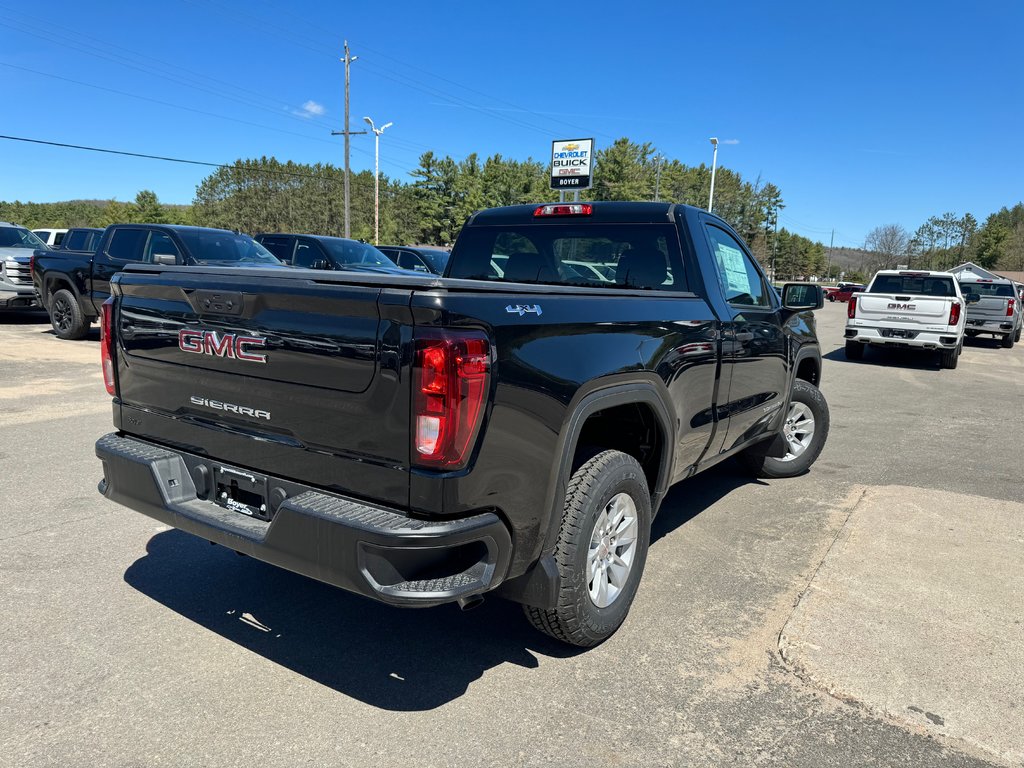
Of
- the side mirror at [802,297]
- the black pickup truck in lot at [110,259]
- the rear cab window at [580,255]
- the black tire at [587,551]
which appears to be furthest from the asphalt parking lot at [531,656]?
the black pickup truck in lot at [110,259]

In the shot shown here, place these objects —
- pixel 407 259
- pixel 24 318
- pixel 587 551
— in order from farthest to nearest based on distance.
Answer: pixel 407 259 < pixel 24 318 < pixel 587 551

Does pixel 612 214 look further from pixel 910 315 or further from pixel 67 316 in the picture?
pixel 910 315

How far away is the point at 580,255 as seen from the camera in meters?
4.38

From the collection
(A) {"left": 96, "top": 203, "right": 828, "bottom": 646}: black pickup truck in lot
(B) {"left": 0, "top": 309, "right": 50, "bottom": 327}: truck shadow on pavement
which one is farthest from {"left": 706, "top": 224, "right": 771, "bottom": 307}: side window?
(B) {"left": 0, "top": 309, "right": 50, "bottom": 327}: truck shadow on pavement

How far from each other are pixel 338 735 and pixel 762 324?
11.4 ft

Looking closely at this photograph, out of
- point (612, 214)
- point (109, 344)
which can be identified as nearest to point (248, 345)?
point (109, 344)

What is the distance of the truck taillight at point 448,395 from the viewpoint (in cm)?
231

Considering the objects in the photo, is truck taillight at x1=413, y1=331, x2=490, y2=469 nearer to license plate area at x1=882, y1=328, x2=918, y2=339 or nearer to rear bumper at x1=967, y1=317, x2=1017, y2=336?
license plate area at x1=882, y1=328, x2=918, y2=339

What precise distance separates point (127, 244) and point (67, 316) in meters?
1.94

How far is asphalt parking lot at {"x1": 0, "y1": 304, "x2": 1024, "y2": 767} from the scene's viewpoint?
8.45 ft

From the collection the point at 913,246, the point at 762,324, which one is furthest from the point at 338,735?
the point at 913,246

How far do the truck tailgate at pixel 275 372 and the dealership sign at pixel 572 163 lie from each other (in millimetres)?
30957

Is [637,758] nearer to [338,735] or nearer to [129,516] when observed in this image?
[338,735]

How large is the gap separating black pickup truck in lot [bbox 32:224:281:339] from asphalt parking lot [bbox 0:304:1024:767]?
6437 mm
